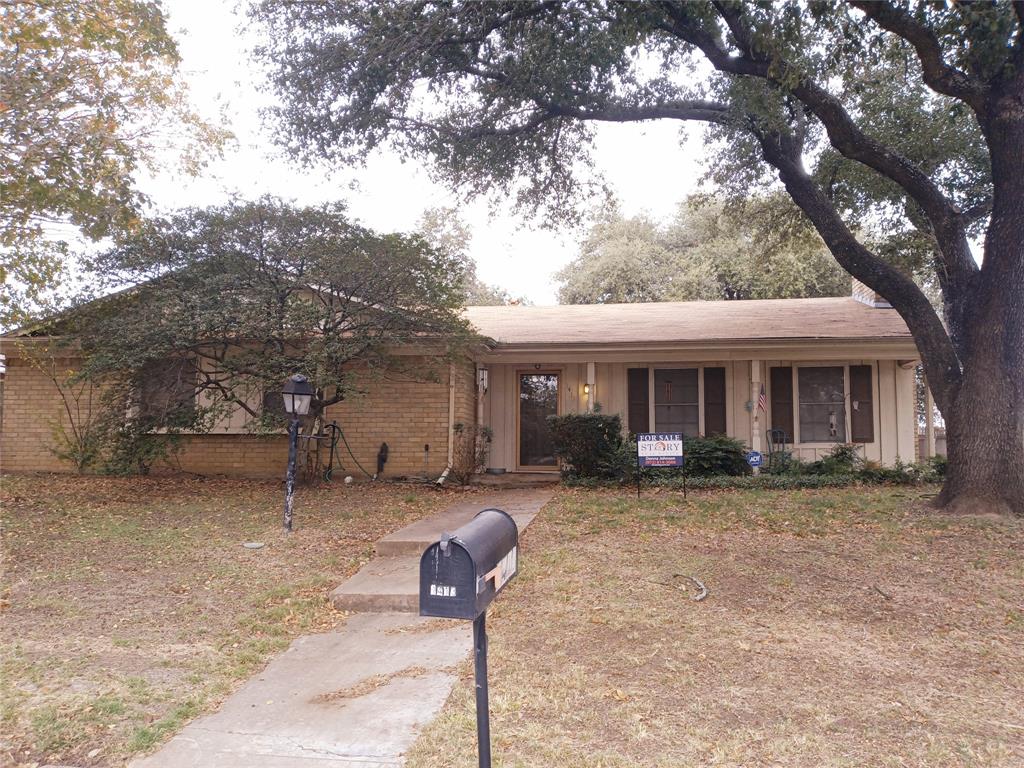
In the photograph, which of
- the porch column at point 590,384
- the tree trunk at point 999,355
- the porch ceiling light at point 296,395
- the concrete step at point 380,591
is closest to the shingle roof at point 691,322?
the porch column at point 590,384

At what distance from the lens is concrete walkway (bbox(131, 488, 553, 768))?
353cm

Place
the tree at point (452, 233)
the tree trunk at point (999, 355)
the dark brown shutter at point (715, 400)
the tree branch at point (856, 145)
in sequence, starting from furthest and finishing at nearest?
the tree at point (452, 233) < the dark brown shutter at point (715, 400) < the tree branch at point (856, 145) < the tree trunk at point (999, 355)

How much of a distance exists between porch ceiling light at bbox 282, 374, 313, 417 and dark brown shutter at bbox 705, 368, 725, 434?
8.18 m

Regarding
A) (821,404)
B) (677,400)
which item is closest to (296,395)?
(677,400)

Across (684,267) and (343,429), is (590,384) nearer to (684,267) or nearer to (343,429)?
(343,429)

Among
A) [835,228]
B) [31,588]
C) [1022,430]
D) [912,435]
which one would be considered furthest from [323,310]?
[912,435]

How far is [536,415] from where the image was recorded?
46.8 ft

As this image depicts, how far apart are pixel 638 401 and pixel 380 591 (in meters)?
8.79

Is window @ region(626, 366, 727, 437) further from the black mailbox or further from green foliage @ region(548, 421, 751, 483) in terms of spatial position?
the black mailbox

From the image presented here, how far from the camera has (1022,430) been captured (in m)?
8.27

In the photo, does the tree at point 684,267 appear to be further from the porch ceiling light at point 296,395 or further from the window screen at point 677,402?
the porch ceiling light at point 296,395

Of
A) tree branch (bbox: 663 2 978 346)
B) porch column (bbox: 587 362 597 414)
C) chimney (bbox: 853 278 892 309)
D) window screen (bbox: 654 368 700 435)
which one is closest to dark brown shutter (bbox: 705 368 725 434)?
window screen (bbox: 654 368 700 435)

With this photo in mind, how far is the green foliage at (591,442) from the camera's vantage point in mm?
11562

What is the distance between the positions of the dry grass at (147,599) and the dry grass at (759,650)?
5.29ft
